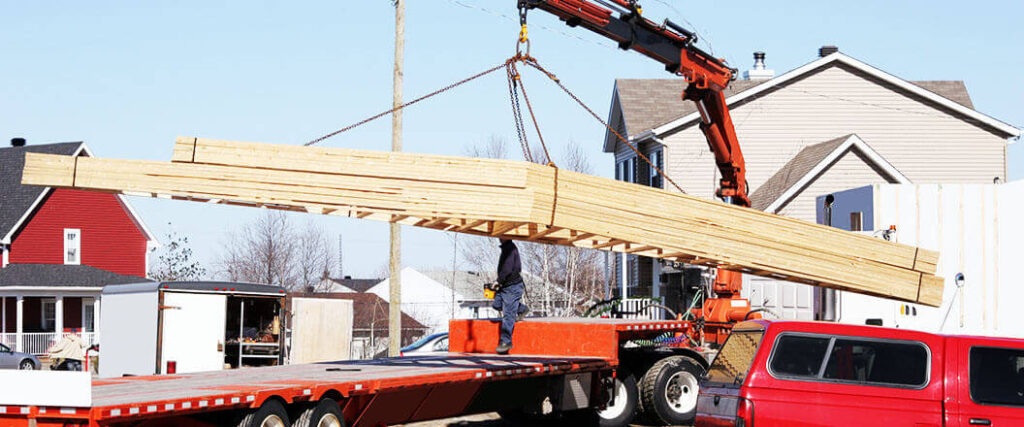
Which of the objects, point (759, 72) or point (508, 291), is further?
point (759, 72)

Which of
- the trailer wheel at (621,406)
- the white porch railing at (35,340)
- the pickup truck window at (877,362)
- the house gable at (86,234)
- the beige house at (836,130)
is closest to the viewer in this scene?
the pickup truck window at (877,362)

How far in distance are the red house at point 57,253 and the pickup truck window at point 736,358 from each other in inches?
1385

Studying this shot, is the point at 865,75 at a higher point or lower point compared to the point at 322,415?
higher

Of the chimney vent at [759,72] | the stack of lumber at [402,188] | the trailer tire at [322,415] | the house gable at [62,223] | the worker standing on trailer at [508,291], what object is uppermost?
the chimney vent at [759,72]

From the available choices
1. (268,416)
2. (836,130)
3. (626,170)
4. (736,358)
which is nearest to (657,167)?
(626,170)

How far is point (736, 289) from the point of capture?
16.6 meters

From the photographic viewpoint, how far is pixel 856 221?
19.5 meters

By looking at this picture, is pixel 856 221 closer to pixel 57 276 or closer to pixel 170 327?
pixel 170 327

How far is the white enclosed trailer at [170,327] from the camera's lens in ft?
64.8

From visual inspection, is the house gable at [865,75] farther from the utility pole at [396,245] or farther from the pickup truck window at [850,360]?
the pickup truck window at [850,360]

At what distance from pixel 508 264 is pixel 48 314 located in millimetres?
33307

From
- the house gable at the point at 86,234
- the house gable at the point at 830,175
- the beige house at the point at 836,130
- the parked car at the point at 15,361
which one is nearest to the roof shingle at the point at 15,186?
the house gable at the point at 86,234

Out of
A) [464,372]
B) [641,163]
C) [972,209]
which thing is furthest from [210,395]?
[641,163]

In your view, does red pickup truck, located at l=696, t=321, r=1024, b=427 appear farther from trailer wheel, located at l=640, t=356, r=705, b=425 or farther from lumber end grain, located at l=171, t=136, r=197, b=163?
trailer wheel, located at l=640, t=356, r=705, b=425
